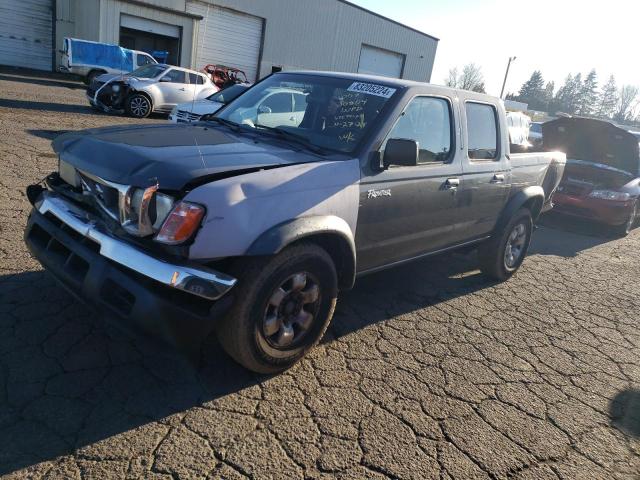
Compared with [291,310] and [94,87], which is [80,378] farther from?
[94,87]

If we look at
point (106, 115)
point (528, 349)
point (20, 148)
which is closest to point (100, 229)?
point (528, 349)

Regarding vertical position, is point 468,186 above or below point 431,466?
above

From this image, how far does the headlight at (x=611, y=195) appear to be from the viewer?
8.41m

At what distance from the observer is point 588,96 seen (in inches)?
3787

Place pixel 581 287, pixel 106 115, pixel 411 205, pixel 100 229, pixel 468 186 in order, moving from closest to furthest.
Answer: pixel 100 229, pixel 411 205, pixel 468 186, pixel 581 287, pixel 106 115

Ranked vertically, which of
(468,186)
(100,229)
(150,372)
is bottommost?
(150,372)

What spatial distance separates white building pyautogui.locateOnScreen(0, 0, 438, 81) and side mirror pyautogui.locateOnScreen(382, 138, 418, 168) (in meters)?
24.4

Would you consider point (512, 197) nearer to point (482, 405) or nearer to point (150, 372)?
point (482, 405)

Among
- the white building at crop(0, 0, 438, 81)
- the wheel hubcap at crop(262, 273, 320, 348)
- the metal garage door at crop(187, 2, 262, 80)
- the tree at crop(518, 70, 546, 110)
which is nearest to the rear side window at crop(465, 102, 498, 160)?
the wheel hubcap at crop(262, 273, 320, 348)

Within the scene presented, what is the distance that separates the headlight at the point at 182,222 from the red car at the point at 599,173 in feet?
26.2

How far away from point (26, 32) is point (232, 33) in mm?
10371

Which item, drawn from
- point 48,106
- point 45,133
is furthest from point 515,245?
point 48,106

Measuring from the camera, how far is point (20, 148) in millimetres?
7652

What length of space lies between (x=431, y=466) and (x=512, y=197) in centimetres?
337
